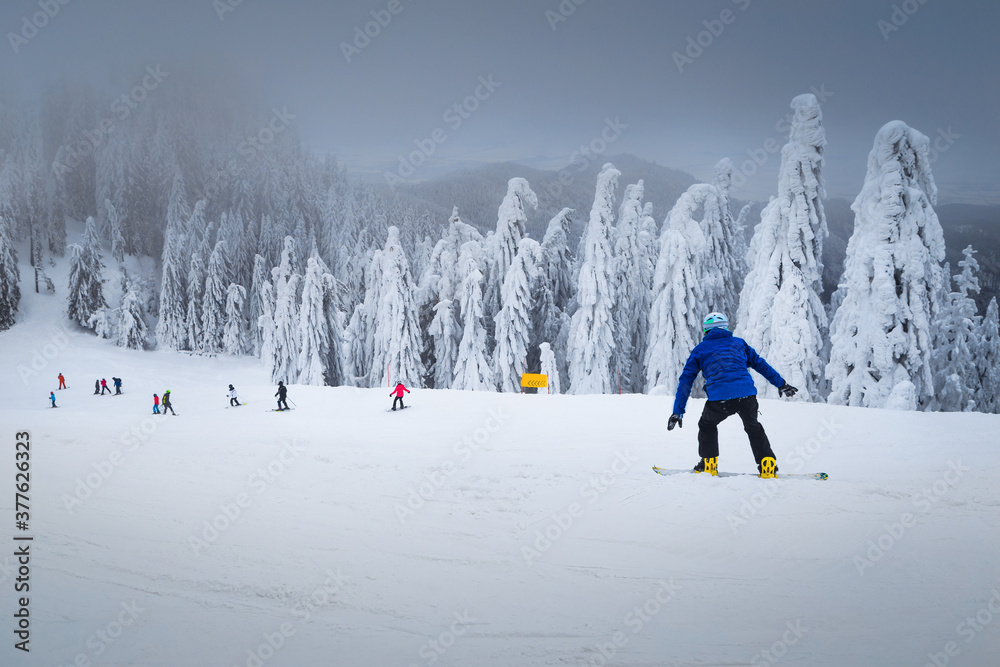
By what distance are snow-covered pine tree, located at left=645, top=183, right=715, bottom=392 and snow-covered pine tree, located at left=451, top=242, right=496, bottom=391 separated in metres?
8.76

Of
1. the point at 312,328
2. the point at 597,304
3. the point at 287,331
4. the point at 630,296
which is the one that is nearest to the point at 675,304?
the point at 597,304

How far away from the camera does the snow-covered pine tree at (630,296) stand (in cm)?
2848

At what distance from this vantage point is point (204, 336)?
52.2 metres

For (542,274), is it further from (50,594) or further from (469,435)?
(50,594)

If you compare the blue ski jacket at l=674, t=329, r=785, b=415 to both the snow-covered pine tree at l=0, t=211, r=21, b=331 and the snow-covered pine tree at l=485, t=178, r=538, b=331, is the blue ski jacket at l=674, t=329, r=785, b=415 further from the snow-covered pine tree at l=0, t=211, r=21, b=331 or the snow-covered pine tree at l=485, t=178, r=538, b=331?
the snow-covered pine tree at l=0, t=211, r=21, b=331

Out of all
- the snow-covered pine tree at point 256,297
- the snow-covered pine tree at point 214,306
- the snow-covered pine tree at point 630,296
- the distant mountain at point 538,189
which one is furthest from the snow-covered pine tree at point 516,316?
the snow-covered pine tree at point 214,306

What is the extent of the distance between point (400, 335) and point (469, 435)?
1981cm

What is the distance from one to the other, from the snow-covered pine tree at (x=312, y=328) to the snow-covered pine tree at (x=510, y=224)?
480 inches

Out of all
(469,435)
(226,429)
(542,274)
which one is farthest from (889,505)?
(542,274)

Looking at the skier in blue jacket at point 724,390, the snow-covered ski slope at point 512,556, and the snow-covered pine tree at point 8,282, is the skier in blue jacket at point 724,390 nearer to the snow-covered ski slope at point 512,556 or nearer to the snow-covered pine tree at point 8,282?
the snow-covered ski slope at point 512,556

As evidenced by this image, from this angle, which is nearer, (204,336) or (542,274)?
(542,274)

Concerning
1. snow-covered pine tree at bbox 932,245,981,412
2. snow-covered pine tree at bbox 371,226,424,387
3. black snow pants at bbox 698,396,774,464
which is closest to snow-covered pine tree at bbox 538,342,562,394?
snow-covered pine tree at bbox 371,226,424,387

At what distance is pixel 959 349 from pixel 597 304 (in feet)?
53.6

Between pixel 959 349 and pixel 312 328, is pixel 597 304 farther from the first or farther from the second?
pixel 312 328
